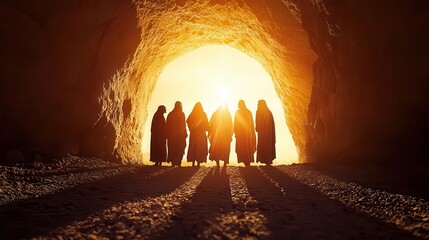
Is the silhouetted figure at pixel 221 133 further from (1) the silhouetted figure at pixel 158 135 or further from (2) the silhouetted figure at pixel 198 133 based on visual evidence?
(1) the silhouetted figure at pixel 158 135

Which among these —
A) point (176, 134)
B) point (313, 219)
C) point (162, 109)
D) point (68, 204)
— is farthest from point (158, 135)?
point (313, 219)

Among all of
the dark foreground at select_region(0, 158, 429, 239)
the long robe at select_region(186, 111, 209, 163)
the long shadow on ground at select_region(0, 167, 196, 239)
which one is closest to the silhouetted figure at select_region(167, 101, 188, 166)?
the long robe at select_region(186, 111, 209, 163)

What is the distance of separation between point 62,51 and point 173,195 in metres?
5.84

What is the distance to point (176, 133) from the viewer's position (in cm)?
939

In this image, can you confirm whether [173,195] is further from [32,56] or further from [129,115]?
[129,115]

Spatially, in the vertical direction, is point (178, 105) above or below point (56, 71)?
below

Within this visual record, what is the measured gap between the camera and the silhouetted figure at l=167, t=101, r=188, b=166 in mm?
9383

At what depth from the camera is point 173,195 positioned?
13.5ft

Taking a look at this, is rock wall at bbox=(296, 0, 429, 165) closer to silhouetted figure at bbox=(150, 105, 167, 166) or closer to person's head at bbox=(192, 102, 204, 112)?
person's head at bbox=(192, 102, 204, 112)

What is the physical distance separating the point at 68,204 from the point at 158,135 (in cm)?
606

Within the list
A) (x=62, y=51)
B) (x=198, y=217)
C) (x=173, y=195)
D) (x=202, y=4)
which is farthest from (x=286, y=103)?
(x=198, y=217)

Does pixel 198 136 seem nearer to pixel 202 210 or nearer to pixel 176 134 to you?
pixel 176 134

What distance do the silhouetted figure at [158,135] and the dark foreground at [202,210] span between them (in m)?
4.30

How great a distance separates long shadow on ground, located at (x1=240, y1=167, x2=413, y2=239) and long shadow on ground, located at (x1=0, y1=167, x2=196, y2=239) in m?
1.67
